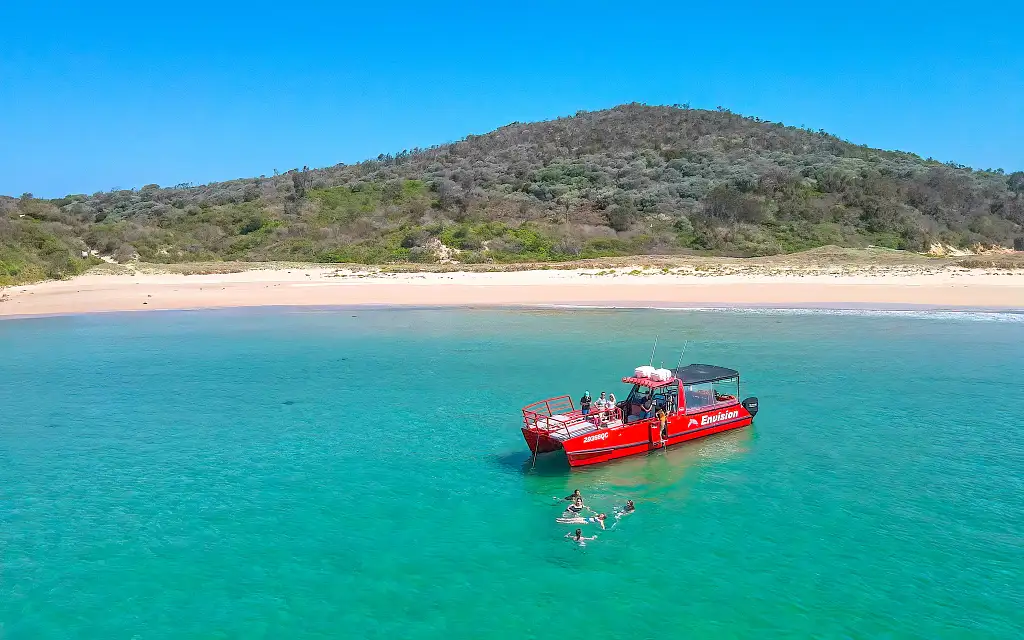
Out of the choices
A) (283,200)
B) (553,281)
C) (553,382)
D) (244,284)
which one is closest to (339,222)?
(283,200)

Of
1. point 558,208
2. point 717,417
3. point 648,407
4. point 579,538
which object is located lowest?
point 579,538

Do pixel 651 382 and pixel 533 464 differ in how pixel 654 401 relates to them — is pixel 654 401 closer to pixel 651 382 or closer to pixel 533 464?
pixel 651 382

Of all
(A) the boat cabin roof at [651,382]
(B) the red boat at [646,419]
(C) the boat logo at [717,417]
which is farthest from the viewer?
(C) the boat logo at [717,417]

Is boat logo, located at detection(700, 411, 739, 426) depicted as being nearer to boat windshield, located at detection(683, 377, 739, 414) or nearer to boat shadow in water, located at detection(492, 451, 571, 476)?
boat windshield, located at detection(683, 377, 739, 414)

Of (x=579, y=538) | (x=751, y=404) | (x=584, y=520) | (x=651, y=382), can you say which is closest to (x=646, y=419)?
(x=651, y=382)

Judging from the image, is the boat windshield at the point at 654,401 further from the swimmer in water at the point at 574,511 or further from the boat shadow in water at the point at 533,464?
the swimmer in water at the point at 574,511

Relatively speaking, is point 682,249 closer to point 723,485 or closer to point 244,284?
point 244,284

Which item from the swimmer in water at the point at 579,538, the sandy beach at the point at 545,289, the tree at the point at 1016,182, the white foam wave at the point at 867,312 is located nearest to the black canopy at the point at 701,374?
the swimmer in water at the point at 579,538
